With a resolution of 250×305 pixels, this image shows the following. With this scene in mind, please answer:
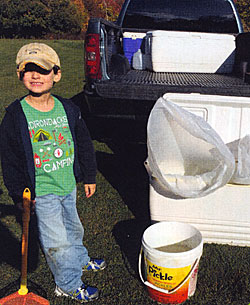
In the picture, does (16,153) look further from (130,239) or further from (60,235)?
(130,239)

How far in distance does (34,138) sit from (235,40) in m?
3.28

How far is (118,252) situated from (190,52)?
2629 mm

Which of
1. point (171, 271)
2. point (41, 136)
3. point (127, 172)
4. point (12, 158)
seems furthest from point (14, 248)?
point (127, 172)

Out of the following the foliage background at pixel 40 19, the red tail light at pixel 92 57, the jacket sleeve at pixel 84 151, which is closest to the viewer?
the jacket sleeve at pixel 84 151

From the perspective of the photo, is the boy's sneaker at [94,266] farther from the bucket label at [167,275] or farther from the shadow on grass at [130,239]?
the bucket label at [167,275]

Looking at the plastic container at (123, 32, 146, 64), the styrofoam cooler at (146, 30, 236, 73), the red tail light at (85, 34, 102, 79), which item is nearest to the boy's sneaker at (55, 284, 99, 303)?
the red tail light at (85, 34, 102, 79)

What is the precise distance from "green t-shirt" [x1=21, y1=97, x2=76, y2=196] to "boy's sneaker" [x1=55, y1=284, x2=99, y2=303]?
0.62m

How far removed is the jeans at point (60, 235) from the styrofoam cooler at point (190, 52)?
8.58 ft

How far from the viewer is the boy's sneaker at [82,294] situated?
2.20m

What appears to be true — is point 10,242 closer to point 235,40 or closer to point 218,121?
point 218,121

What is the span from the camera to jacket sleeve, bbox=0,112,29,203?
6.31 feet

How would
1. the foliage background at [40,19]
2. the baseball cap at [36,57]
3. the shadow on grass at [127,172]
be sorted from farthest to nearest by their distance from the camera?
the foliage background at [40,19] → the shadow on grass at [127,172] → the baseball cap at [36,57]

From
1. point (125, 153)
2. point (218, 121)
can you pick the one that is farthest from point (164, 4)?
point (218, 121)

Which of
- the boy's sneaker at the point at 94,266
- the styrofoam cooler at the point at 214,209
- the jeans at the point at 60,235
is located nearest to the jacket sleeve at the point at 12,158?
the jeans at the point at 60,235
